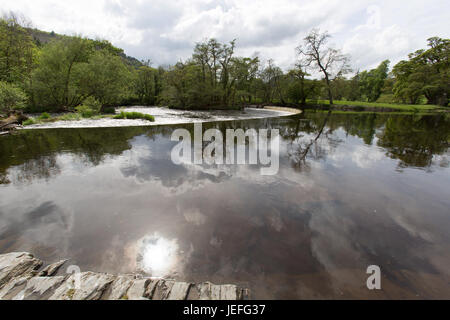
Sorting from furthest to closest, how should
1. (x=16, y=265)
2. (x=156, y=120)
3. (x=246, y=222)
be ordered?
(x=156, y=120) < (x=246, y=222) < (x=16, y=265)

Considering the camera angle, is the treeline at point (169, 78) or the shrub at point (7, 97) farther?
the treeline at point (169, 78)

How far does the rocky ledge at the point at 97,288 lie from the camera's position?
6.56 ft

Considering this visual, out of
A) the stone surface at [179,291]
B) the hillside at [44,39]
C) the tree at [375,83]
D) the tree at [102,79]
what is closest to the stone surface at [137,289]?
the stone surface at [179,291]

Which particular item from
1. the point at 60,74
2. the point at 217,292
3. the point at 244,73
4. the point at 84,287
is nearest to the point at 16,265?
the point at 84,287

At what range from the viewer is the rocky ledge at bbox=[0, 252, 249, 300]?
2000 millimetres

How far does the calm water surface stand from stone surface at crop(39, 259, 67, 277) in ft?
0.58

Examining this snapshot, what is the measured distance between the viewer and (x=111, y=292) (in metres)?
2.06

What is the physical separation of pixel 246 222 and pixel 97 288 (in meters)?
2.34

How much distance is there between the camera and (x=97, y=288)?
208 cm

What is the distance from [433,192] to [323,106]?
4236cm

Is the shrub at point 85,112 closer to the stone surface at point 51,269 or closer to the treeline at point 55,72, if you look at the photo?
the treeline at point 55,72

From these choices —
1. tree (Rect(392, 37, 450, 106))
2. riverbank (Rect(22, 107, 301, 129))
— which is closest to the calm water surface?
riverbank (Rect(22, 107, 301, 129))

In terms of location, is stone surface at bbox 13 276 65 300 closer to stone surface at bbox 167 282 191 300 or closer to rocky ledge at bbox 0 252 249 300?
rocky ledge at bbox 0 252 249 300

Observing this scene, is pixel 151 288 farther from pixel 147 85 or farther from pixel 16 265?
pixel 147 85
